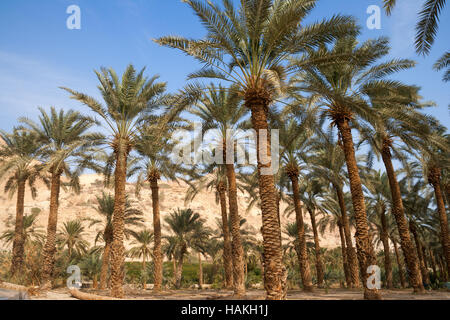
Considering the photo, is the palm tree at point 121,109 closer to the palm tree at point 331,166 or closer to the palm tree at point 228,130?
the palm tree at point 228,130

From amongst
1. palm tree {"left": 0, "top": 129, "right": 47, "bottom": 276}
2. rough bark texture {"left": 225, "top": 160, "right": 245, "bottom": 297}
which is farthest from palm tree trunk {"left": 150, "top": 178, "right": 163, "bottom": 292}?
palm tree {"left": 0, "top": 129, "right": 47, "bottom": 276}

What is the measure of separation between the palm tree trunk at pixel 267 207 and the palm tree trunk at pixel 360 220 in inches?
169

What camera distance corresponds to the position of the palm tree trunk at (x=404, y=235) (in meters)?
17.9

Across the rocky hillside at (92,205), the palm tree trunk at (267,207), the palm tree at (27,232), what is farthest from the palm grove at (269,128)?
the rocky hillside at (92,205)

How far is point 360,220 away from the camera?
13750 mm

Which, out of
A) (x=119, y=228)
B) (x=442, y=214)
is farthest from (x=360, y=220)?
(x=119, y=228)

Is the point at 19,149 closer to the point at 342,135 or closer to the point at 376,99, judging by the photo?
the point at 342,135

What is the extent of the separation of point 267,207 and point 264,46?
6.06 metres

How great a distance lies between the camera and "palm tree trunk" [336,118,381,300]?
42.3 feet

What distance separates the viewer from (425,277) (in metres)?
30.7

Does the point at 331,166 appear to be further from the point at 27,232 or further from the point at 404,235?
the point at 27,232

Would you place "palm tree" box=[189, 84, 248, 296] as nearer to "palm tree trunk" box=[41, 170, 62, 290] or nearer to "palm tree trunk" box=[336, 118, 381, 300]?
"palm tree trunk" box=[336, 118, 381, 300]

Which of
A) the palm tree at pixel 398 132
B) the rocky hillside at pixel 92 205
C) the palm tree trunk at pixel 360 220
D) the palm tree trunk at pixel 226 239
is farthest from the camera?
the rocky hillside at pixel 92 205

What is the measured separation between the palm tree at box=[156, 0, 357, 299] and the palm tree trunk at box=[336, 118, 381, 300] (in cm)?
431
